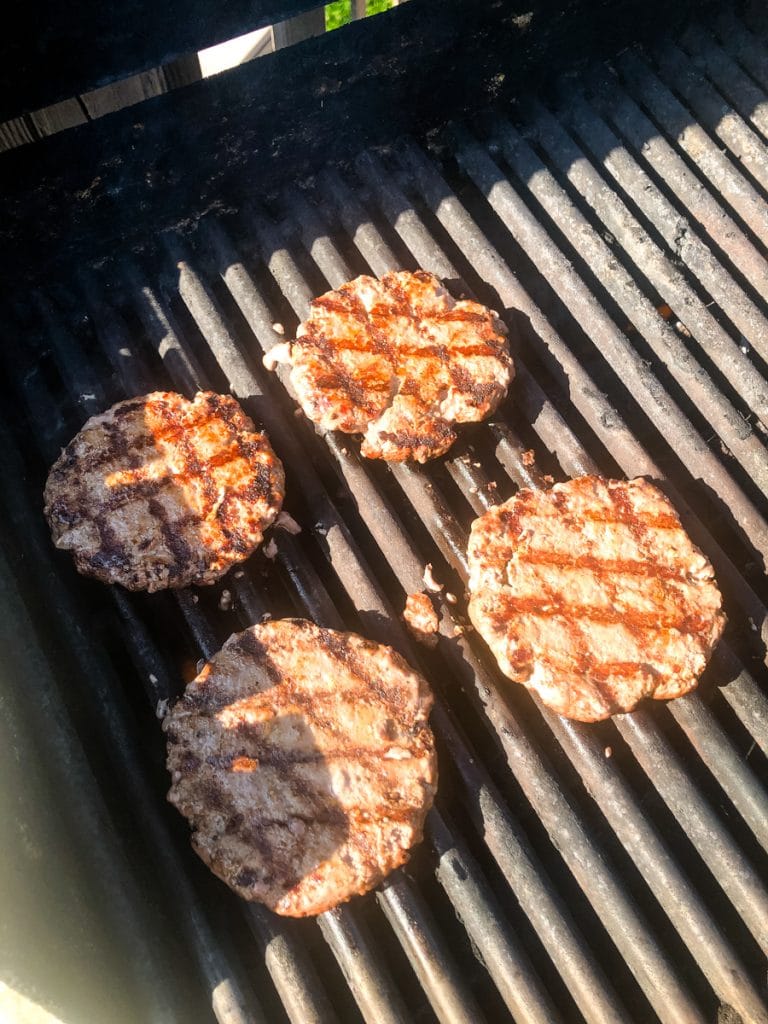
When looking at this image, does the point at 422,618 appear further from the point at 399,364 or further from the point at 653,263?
the point at 653,263

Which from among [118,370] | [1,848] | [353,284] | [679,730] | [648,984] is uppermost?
[118,370]

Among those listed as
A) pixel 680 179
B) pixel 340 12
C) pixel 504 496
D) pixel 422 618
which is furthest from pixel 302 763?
pixel 340 12

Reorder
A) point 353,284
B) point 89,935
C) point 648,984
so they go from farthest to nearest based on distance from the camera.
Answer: point 353,284, point 648,984, point 89,935

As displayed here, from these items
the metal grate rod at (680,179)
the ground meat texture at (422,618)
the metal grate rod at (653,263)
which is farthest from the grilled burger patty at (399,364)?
the metal grate rod at (680,179)

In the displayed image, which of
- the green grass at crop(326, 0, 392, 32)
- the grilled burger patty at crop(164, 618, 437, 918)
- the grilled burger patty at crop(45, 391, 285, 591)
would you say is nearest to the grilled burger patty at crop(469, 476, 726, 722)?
the grilled burger patty at crop(164, 618, 437, 918)

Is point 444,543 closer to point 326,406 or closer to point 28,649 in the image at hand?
point 326,406

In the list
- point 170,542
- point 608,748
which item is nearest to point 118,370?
point 170,542
